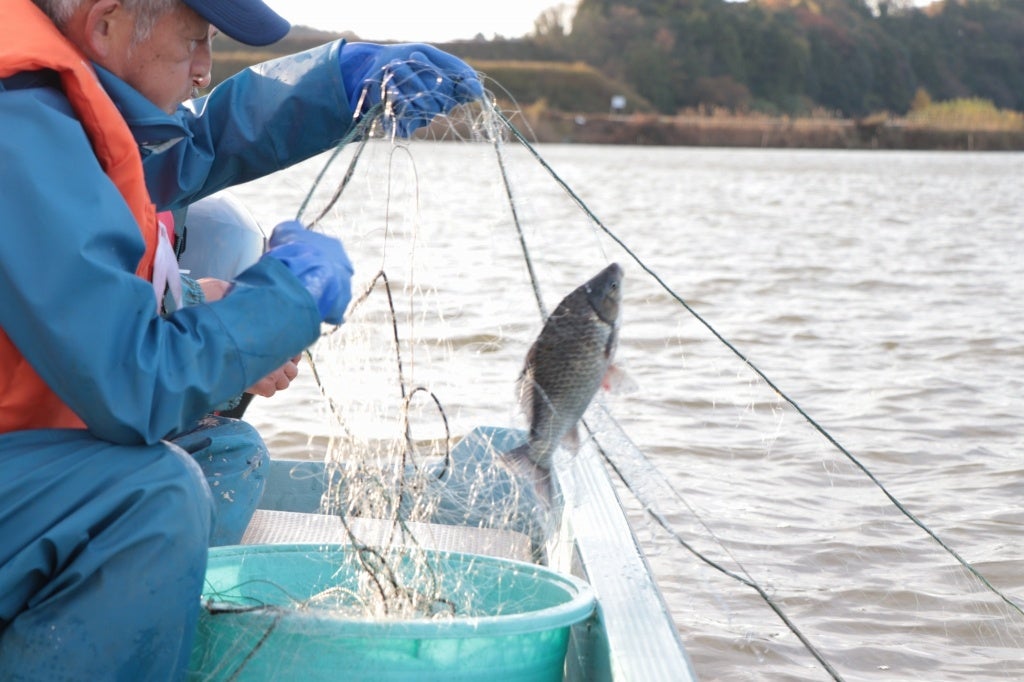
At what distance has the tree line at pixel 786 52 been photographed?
7419 centimetres

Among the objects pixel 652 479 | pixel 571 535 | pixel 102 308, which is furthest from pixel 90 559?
pixel 652 479

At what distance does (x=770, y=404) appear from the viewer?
647cm

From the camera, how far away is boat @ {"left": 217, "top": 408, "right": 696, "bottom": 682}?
7.73 feet

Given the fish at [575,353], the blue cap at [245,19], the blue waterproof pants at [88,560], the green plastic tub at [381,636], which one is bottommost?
the green plastic tub at [381,636]

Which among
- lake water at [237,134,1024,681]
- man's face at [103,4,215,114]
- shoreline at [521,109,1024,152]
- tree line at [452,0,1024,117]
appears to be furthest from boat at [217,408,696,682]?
tree line at [452,0,1024,117]

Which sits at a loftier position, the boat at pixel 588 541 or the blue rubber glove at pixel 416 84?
the blue rubber glove at pixel 416 84

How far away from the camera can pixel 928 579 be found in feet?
15.1

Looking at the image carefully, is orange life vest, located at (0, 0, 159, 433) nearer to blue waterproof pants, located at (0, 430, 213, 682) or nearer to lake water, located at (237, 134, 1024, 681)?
blue waterproof pants, located at (0, 430, 213, 682)

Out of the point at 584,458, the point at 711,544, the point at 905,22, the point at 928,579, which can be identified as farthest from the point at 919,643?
the point at 905,22

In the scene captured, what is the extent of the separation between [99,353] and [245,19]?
0.82 m

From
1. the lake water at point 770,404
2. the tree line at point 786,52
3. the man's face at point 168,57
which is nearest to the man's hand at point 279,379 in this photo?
the lake water at point 770,404

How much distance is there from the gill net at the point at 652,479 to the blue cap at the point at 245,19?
0.28 meters

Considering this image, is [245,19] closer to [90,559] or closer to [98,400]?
[98,400]

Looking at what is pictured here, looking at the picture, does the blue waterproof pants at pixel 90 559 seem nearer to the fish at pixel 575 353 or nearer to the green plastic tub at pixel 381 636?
the green plastic tub at pixel 381 636
